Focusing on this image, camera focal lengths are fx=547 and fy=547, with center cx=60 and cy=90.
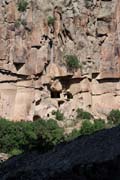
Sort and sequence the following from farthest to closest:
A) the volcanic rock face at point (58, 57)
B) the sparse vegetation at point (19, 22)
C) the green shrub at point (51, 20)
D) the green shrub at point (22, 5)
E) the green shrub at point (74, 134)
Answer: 1. the green shrub at point (51, 20)
2. the green shrub at point (22, 5)
3. the sparse vegetation at point (19, 22)
4. the volcanic rock face at point (58, 57)
5. the green shrub at point (74, 134)

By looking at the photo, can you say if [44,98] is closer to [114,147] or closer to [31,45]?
[31,45]

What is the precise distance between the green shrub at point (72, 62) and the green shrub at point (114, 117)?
223 inches

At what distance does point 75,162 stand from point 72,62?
44.8m

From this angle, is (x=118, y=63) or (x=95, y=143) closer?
(x=95, y=143)

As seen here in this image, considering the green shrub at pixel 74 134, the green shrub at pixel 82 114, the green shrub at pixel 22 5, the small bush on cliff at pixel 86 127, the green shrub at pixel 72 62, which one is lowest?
the green shrub at pixel 74 134

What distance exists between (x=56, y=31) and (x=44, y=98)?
22.1 ft

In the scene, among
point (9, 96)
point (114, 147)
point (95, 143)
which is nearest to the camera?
point (114, 147)

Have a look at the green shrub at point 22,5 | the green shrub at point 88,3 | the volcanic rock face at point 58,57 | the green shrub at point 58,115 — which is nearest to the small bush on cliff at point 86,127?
the green shrub at point 58,115

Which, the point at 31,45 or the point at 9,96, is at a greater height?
the point at 31,45

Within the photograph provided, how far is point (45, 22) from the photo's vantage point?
5297 centimetres

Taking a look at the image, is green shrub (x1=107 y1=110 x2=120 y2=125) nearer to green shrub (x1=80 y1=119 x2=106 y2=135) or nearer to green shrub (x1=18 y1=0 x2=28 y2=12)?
green shrub (x1=80 y1=119 x2=106 y2=135)

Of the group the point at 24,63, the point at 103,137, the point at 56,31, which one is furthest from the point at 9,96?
the point at 103,137

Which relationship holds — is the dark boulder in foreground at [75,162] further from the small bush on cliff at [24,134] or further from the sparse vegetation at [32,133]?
the small bush on cliff at [24,134]

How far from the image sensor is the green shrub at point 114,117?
2061 inches
